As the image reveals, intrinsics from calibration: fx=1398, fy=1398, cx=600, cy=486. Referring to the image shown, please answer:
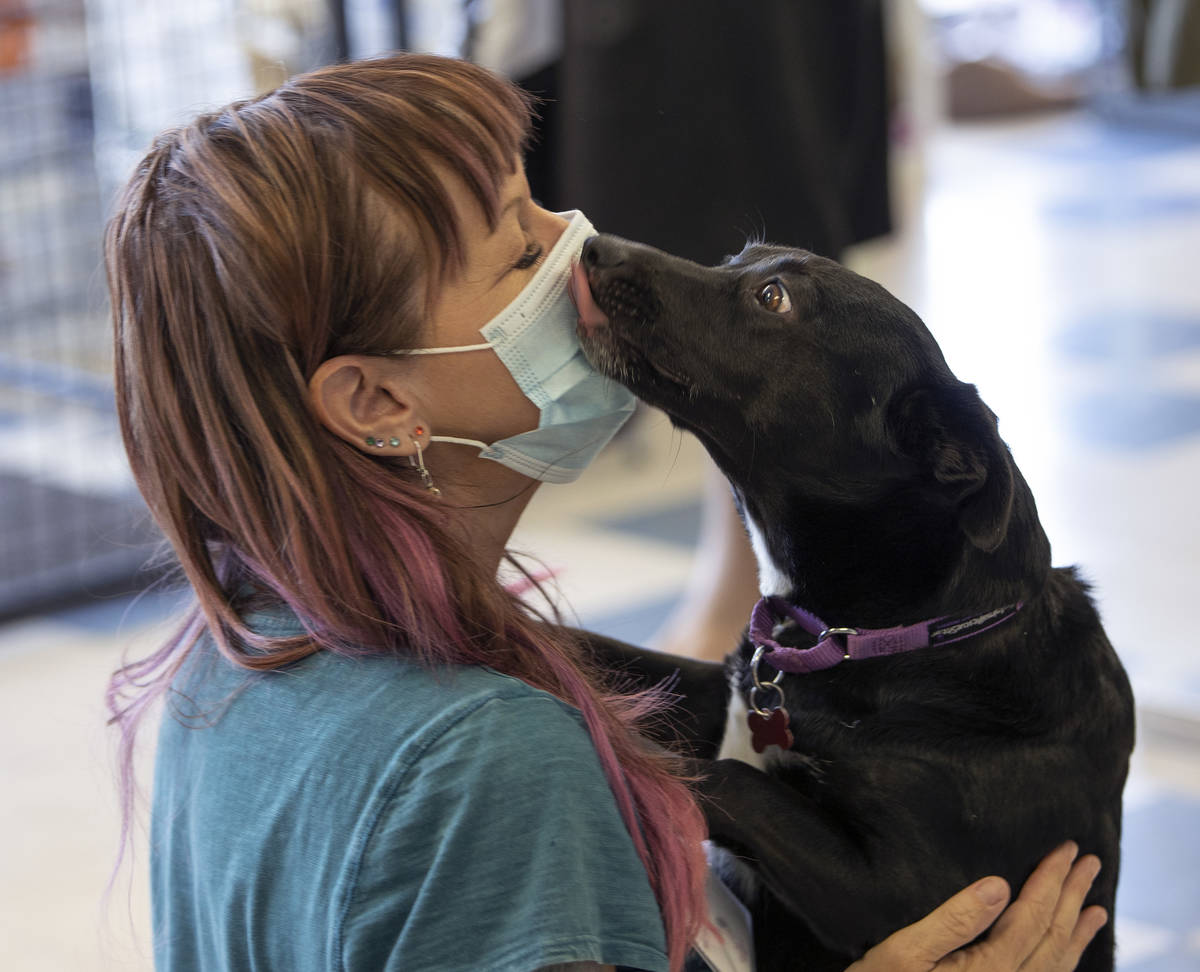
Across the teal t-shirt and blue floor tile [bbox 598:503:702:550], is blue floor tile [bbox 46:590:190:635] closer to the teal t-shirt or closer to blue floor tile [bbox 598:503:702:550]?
blue floor tile [bbox 598:503:702:550]

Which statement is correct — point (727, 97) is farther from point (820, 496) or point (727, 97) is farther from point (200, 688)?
point (200, 688)

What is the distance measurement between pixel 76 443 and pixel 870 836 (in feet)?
11.6

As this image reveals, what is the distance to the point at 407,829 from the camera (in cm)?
89

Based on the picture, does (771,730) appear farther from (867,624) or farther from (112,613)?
(112,613)

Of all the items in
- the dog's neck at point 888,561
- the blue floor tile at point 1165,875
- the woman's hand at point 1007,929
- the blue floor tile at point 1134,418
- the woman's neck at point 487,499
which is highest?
the woman's neck at point 487,499

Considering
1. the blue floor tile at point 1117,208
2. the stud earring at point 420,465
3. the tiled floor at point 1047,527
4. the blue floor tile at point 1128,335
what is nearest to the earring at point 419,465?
the stud earring at point 420,465

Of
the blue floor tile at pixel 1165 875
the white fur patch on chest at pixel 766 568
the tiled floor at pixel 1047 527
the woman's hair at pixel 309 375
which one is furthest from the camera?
the tiled floor at pixel 1047 527

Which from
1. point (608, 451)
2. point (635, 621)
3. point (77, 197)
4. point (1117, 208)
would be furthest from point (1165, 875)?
point (1117, 208)

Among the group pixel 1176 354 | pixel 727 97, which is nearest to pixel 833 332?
pixel 727 97

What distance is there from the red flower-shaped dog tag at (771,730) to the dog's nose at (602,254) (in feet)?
1.45

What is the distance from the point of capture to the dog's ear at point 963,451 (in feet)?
3.98

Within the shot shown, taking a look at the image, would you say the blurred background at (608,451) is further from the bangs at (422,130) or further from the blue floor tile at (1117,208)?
the blue floor tile at (1117,208)

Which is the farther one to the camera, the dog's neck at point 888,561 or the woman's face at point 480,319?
the dog's neck at point 888,561

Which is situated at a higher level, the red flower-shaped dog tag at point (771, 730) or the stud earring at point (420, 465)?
the stud earring at point (420, 465)
